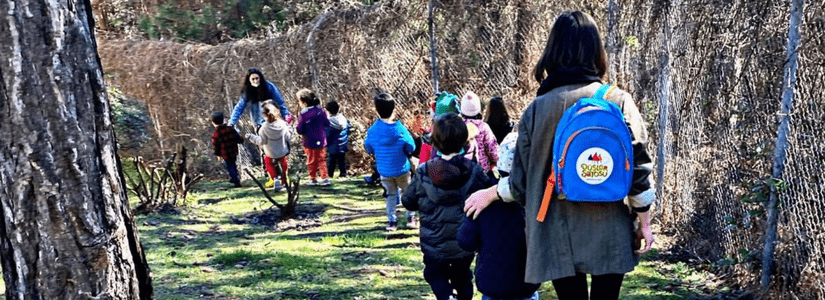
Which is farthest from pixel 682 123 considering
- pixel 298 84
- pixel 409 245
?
pixel 298 84

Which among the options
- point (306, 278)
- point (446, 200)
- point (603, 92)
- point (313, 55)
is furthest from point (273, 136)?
point (603, 92)

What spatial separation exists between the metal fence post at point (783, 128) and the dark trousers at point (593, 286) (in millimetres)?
2178

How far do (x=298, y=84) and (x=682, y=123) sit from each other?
25.9 feet

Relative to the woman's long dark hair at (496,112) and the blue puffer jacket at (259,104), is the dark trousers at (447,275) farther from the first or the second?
the blue puffer jacket at (259,104)

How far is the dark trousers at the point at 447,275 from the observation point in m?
4.79

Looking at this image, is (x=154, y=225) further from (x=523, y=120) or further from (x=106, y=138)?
(x=523, y=120)

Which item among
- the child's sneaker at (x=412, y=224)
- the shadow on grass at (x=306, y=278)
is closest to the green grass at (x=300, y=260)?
the shadow on grass at (x=306, y=278)

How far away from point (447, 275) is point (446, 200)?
52 centimetres

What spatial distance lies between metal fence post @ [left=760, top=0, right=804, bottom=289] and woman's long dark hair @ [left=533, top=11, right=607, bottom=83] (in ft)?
7.16

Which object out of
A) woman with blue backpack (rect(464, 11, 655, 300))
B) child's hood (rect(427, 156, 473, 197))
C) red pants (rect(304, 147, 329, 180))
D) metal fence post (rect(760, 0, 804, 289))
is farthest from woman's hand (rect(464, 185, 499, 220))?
red pants (rect(304, 147, 329, 180))

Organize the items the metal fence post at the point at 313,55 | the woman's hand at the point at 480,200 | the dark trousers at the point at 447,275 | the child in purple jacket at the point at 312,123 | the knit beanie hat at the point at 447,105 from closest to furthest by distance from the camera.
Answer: the woman's hand at the point at 480,200 → the dark trousers at the point at 447,275 → the knit beanie hat at the point at 447,105 → the child in purple jacket at the point at 312,123 → the metal fence post at the point at 313,55

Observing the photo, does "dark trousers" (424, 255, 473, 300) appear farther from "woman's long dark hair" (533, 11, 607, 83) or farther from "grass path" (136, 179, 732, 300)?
"woman's long dark hair" (533, 11, 607, 83)

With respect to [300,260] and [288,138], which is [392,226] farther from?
[288,138]

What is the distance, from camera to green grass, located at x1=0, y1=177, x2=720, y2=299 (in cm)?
563
